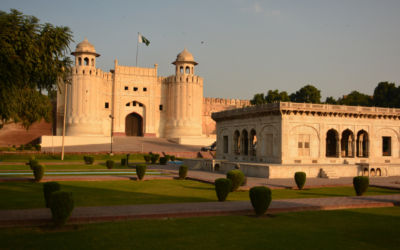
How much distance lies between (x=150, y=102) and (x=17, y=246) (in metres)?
49.8

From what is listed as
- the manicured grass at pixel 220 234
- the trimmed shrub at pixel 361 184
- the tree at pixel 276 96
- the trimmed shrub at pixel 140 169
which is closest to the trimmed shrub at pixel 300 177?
the trimmed shrub at pixel 361 184

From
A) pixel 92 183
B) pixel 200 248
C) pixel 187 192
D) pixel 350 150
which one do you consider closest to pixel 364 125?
pixel 350 150

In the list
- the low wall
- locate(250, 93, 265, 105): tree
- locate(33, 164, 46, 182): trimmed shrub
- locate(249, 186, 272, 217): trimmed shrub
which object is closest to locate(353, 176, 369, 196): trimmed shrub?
locate(249, 186, 272, 217): trimmed shrub

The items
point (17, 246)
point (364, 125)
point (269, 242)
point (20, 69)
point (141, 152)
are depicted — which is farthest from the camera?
point (141, 152)

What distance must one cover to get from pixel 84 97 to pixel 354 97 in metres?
39.1

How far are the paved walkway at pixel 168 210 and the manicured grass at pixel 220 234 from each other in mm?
331

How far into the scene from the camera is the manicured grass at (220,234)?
23.4 ft

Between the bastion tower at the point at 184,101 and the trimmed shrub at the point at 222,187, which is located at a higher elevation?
the bastion tower at the point at 184,101

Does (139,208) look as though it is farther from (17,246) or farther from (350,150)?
(350,150)

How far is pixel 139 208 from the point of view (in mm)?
10359

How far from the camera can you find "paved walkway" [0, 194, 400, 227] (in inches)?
342

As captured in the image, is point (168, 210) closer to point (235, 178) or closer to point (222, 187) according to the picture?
point (222, 187)

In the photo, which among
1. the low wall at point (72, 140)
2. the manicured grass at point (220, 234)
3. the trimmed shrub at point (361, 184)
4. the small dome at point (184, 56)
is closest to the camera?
the manicured grass at point (220, 234)

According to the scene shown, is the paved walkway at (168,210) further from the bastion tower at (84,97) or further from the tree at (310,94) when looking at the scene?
the tree at (310,94)
